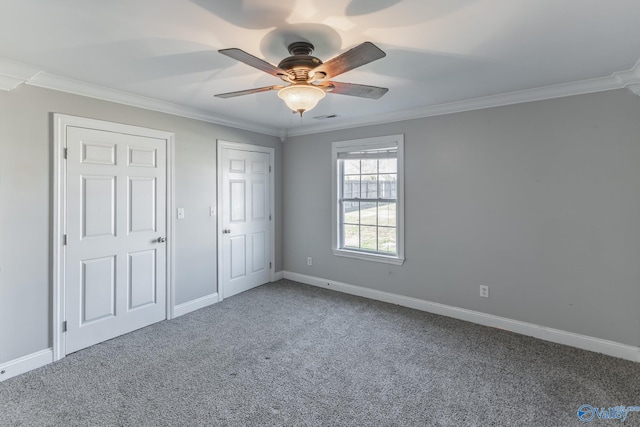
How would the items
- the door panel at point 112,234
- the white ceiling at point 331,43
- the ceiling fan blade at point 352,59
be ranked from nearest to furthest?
the ceiling fan blade at point 352,59 < the white ceiling at point 331,43 < the door panel at point 112,234

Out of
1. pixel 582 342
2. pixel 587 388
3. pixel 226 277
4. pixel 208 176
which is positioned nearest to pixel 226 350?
pixel 226 277

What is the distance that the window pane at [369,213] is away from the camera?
413 centimetres

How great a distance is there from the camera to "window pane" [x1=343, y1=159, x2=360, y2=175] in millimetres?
4250

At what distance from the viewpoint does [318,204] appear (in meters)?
4.56

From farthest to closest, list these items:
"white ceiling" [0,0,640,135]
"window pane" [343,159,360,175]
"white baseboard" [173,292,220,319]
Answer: "window pane" [343,159,360,175], "white baseboard" [173,292,220,319], "white ceiling" [0,0,640,135]

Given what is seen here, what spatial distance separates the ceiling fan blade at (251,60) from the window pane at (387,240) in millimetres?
2595

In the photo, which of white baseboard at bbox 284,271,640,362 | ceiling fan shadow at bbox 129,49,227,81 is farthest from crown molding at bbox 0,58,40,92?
white baseboard at bbox 284,271,640,362

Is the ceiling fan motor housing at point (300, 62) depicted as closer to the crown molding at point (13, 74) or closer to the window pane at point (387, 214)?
the crown molding at point (13, 74)

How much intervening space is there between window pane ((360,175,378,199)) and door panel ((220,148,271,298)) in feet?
4.87

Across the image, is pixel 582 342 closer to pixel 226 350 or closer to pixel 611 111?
pixel 611 111

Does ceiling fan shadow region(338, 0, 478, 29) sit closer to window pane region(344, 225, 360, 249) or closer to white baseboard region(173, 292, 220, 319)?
window pane region(344, 225, 360, 249)
